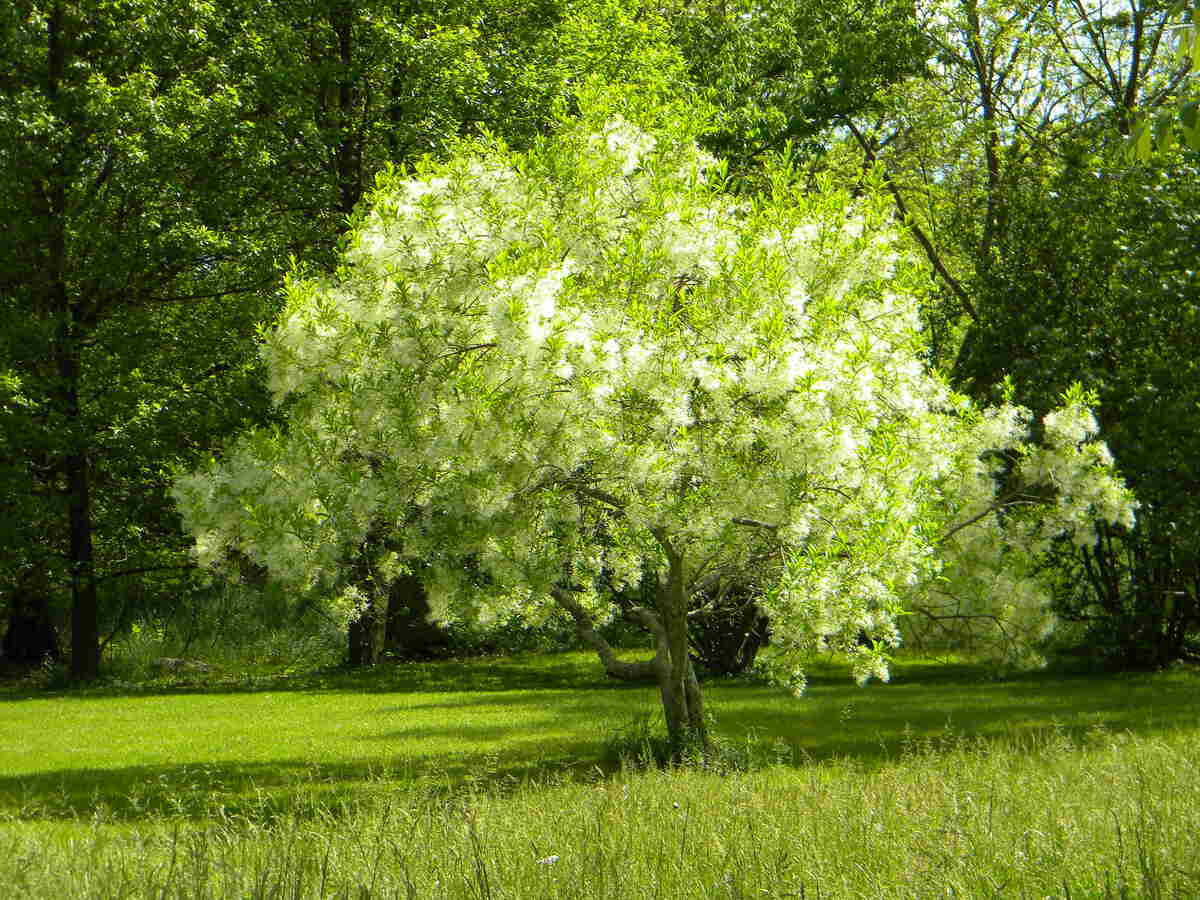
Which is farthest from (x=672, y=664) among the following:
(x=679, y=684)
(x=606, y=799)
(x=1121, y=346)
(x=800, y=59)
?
(x=800, y=59)

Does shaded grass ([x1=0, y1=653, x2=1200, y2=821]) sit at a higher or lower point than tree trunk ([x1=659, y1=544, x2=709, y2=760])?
lower

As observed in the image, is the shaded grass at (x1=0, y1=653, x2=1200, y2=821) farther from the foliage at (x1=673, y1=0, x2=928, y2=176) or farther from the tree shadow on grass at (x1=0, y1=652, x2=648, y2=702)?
the foliage at (x1=673, y1=0, x2=928, y2=176)

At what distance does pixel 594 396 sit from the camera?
336 inches

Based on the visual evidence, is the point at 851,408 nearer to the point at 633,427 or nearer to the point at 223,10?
the point at 633,427

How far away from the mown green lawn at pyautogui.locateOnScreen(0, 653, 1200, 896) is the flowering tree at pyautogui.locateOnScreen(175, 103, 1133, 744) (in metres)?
1.65

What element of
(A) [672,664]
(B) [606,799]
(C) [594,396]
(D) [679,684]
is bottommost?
(B) [606,799]

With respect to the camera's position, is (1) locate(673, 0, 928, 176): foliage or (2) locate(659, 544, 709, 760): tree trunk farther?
(1) locate(673, 0, 928, 176): foliage

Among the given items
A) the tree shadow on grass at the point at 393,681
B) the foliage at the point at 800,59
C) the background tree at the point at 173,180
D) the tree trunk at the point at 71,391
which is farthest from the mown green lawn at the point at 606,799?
the foliage at the point at 800,59

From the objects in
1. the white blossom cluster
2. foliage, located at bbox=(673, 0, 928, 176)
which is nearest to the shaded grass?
the white blossom cluster

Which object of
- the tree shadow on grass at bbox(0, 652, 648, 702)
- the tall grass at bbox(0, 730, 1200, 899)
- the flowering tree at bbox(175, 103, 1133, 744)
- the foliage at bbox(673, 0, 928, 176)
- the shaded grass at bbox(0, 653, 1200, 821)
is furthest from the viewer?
the foliage at bbox(673, 0, 928, 176)

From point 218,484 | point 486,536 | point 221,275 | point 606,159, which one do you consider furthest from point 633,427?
point 221,275

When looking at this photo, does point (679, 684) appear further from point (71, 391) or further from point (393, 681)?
point (71, 391)

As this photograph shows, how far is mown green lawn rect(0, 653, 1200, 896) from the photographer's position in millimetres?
5398

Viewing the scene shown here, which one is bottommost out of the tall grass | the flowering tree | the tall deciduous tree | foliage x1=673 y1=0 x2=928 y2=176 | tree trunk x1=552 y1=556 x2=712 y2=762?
the tall grass
